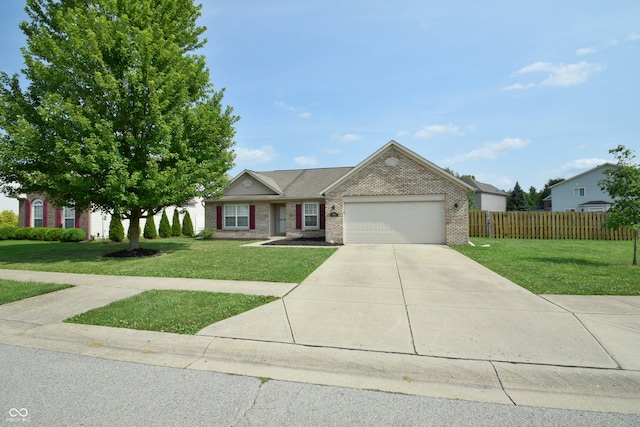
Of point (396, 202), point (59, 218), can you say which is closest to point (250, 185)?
point (396, 202)

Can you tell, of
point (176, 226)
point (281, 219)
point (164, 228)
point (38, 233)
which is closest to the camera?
point (38, 233)

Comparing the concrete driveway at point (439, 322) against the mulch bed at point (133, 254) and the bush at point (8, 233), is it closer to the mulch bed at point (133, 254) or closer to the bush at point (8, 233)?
the mulch bed at point (133, 254)

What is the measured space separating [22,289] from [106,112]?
717 cm

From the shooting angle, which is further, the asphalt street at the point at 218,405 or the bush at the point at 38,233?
the bush at the point at 38,233

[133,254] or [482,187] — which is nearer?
[133,254]

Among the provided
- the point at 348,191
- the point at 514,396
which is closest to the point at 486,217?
the point at 348,191

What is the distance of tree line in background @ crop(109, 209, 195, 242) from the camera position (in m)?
19.1

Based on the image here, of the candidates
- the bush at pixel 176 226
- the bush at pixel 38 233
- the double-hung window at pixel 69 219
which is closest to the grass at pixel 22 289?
the bush at pixel 38 233

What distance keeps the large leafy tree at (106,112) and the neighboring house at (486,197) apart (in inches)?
1515

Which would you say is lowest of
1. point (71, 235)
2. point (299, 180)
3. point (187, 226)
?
point (71, 235)

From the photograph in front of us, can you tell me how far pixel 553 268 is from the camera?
9070 millimetres

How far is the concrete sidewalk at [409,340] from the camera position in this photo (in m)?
3.37

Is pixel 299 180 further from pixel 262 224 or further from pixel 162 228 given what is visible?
pixel 162 228

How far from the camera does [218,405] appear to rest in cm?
298
